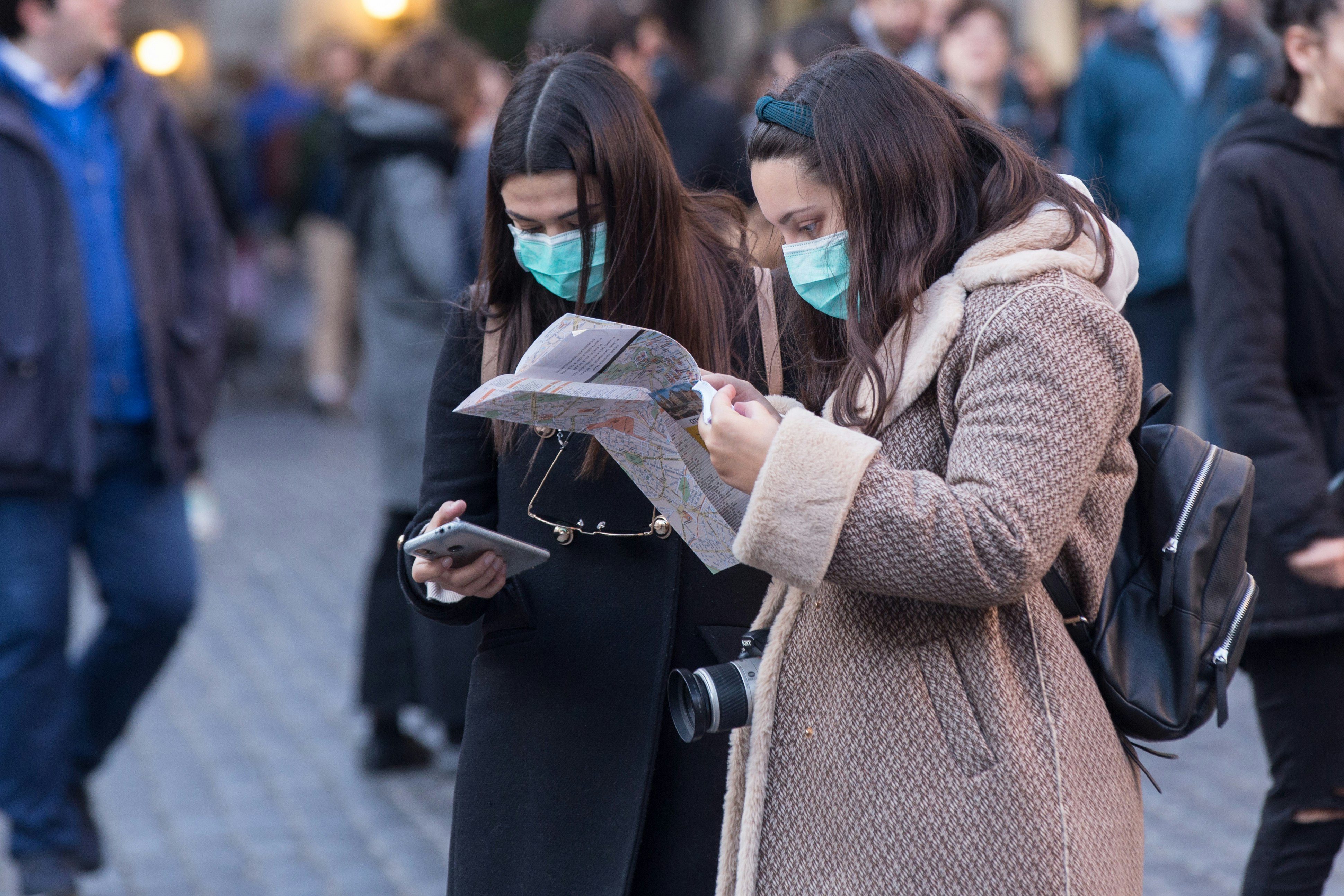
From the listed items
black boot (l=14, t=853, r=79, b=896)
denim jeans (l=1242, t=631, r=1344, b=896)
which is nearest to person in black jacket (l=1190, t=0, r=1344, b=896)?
denim jeans (l=1242, t=631, r=1344, b=896)

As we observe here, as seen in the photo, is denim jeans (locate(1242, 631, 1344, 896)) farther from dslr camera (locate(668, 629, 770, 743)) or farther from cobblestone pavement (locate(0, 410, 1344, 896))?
dslr camera (locate(668, 629, 770, 743))

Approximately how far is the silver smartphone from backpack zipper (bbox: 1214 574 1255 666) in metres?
0.86

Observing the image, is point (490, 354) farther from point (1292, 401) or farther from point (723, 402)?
point (1292, 401)

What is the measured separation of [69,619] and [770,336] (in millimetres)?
2393

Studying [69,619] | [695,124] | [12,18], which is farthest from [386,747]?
[695,124]

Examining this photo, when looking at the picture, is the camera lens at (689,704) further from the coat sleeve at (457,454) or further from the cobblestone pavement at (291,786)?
the cobblestone pavement at (291,786)

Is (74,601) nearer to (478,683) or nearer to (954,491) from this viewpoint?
(478,683)

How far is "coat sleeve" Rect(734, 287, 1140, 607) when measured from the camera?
1652 millimetres

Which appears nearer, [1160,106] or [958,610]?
Result: [958,610]

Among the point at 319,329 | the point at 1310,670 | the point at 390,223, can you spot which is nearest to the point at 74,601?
the point at 390,223

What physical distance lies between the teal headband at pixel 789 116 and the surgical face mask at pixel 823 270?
13 cm

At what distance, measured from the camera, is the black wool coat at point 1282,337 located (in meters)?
2.65

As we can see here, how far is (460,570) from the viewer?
211 cm

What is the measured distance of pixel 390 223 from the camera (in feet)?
15.9
